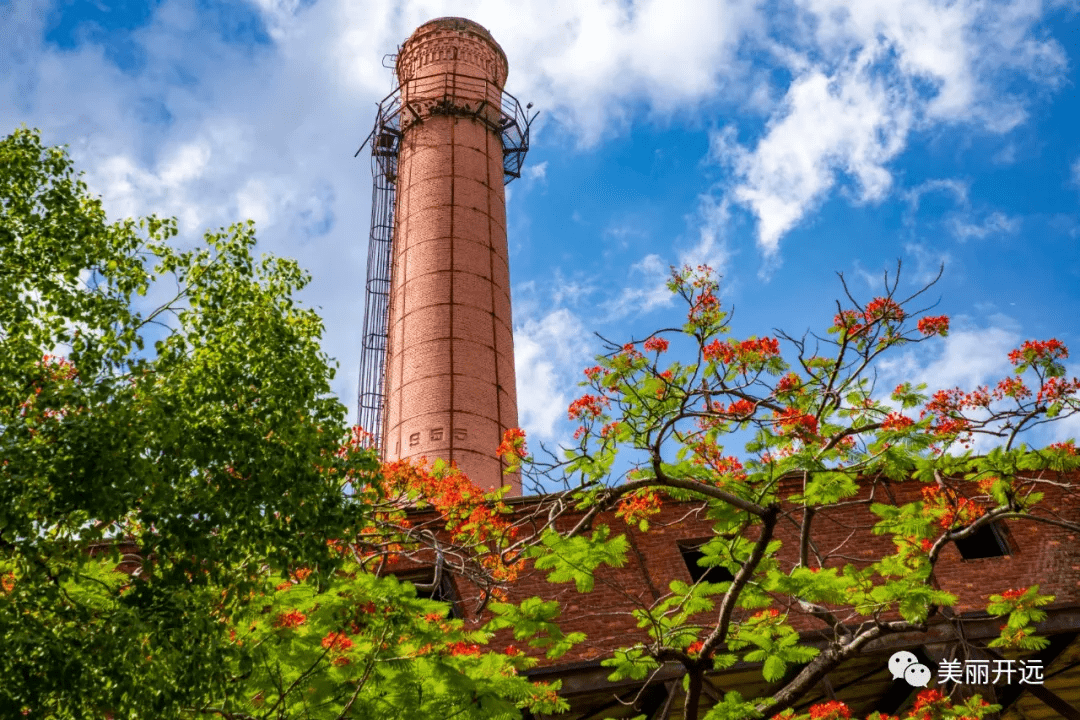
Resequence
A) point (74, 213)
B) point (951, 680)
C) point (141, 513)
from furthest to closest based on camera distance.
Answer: point (951, 680) < point (74, 213) < point (141, 513)

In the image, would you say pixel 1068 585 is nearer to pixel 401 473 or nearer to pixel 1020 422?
pixel 1020 422

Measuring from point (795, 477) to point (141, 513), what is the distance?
11.1 meters

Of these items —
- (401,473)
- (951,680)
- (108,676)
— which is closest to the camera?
(108,676)

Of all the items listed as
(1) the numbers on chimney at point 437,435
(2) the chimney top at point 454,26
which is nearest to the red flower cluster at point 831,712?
(1) the numbers on chimney at point 437,435

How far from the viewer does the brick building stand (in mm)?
12844

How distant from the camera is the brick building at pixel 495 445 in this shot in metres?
12.8

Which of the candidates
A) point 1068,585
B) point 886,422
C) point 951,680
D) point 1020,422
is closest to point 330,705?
point 886,422

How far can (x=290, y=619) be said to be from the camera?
905cm

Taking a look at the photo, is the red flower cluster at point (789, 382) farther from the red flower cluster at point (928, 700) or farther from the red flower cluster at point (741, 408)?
the red flower cluster at point (928, 700)

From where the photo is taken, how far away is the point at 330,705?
25.7ft

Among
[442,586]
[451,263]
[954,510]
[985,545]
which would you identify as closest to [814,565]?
[985,545]

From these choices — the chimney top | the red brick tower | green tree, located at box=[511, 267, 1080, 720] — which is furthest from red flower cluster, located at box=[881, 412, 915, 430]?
the chimney top

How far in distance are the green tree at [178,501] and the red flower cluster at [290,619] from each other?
14.3 inches

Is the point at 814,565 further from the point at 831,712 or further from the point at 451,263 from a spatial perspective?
the point at 451,263
